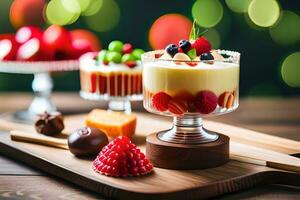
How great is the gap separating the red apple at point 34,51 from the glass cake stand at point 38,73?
19mm

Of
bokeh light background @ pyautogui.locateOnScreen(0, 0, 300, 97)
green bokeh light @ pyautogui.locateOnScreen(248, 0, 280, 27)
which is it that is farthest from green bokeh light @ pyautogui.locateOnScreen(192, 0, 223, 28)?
green bokeh light @ pyautogui.locateOnScreen(248, 0, 280, 27)

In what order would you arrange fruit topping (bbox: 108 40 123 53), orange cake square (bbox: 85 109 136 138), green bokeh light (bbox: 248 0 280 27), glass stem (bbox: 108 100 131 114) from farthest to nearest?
green bokeh light (bbox: 248 0 280 27) < glass stem (bbox: 108 100 131 114) < fruit topping (bbox: 108 40 123 53) < orange cake square (bbox: 85 109 136 138)

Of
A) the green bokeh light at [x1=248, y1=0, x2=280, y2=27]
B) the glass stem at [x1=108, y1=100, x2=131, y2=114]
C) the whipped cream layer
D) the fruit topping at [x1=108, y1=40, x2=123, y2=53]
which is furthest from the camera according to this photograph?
the green bokeh light at [x1=248, y1=0, x2=280, y2=27]

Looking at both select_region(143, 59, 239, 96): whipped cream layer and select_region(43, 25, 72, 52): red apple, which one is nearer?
select_region(143, 59, 239, 96): whipped cream layer

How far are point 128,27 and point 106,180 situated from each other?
138cm

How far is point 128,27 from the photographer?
2723 millimetres

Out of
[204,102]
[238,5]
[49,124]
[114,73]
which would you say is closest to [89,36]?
[238,5]

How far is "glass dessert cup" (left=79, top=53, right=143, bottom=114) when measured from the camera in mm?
1980

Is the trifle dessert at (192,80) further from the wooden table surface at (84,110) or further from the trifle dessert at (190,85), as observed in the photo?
the wooden table surface at (84,110)

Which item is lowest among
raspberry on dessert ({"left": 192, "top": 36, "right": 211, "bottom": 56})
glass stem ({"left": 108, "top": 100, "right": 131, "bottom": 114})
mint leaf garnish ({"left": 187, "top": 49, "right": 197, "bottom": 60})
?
glass stem ({"left": 108, "top": 100, "right": 131, "bottom": 114})

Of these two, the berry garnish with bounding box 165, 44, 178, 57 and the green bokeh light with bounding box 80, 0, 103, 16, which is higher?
the green bokeh light with bounding box 80, 0, 103, 16

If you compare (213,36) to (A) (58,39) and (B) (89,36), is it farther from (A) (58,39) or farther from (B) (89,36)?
(A) (58,39)

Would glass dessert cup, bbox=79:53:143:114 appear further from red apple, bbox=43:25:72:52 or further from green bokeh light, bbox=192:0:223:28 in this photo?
green bokeh light, bbox=192:0:223:28

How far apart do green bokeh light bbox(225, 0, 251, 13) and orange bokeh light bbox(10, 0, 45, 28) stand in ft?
2.28
